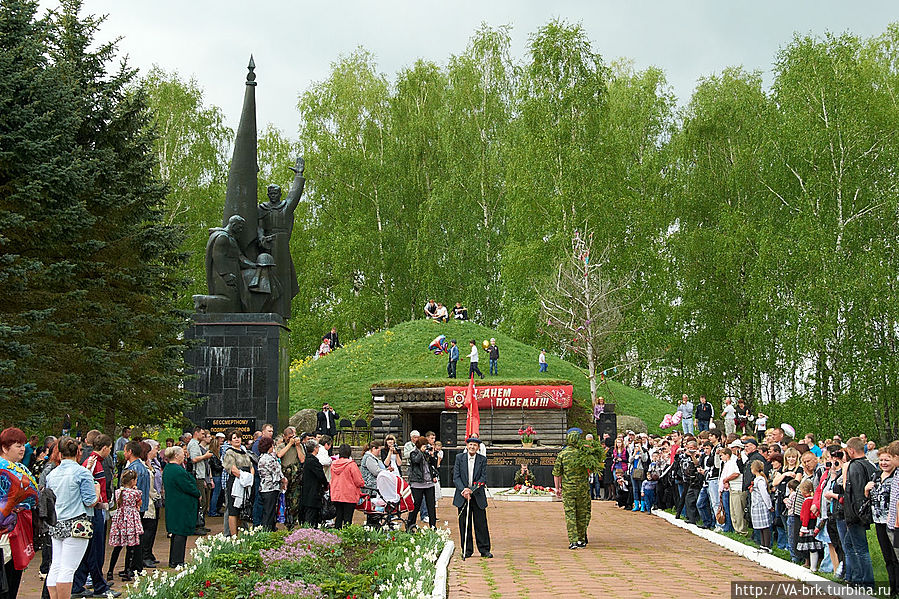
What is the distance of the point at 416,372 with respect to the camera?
35062 millimetres

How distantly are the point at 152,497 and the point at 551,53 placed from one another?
28695mm

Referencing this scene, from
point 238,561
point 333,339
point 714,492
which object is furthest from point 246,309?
point 333,339

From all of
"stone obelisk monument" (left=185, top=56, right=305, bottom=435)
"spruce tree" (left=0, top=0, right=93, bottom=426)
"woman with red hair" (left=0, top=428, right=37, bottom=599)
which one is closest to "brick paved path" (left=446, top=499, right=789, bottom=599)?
"woman with red hair" (left=0, top=428, right=37, bottom=599)

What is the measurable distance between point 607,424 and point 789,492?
17747mm

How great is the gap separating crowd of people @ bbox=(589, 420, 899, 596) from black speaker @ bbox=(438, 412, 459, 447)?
886 centimetres

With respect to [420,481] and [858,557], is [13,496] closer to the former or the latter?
[858,557]

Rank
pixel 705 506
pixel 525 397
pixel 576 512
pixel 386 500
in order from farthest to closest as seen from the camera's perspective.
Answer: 1. pixel 525 397
2. pixel 705 506
3. pixel 386 500
4. pixel 576 512

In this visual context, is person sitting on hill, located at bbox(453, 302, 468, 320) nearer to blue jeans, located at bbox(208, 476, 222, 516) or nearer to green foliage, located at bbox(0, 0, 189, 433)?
green foliage, located at bbox(0, 0, 189, 433)

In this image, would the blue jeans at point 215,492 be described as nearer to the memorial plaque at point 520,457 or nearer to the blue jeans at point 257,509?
the blue jeans at point 257,509

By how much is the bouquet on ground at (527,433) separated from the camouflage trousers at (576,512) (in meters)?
16.4

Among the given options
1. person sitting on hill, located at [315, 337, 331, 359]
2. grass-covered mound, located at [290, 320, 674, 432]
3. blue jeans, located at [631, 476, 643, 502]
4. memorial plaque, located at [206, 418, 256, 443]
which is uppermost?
person sitting on hill, located at [315, 337, 331, 359]

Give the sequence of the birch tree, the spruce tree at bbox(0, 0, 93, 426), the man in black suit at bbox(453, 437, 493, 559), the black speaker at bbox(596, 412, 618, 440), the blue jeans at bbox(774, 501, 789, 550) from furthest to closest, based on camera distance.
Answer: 1. the birch tree
2. the black speaker at bbox(596, 412, 618, 440)
3. the spruce tree at bbox(0, 0, 93, 426)
4. the man in black suit at bbox(453, 437, 493, 559)
5. the blue jeans at bbox(774, 501, 789, 550)

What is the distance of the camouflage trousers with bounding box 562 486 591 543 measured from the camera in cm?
1294

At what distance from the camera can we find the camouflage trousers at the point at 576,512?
12.9 m
